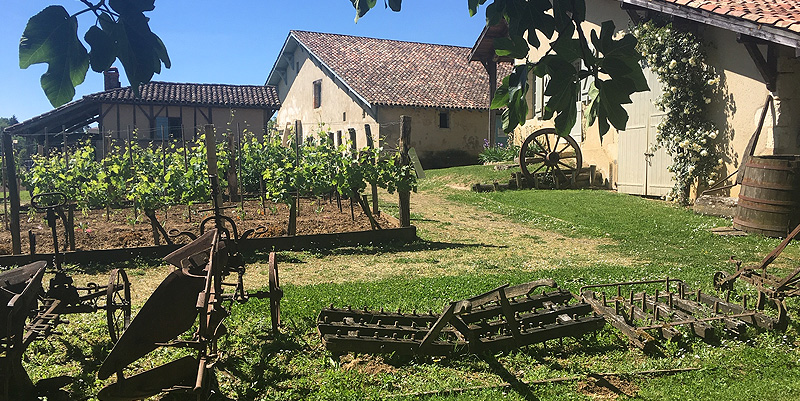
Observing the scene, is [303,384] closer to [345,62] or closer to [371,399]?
[371,399]

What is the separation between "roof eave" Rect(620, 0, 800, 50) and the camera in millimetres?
8453

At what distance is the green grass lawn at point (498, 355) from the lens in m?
3.85

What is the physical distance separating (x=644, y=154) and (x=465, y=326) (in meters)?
10.5

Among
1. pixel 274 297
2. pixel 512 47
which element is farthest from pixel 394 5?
pixel 274 297

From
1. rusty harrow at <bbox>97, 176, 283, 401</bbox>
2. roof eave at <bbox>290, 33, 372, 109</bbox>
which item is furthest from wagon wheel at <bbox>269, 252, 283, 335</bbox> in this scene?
roof eave at <bbox>290, 33, 372, 109</bbox>

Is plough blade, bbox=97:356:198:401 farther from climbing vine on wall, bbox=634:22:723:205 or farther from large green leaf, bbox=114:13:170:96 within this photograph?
climbing vine on wall, bbox=634:22:723:205

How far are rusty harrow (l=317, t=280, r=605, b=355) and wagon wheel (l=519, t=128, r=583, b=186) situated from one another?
11.2 metres

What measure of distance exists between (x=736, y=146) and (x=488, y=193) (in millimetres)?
5833

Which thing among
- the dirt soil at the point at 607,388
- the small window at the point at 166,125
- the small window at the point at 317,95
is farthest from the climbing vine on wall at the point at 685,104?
the small window at the point at 166,125

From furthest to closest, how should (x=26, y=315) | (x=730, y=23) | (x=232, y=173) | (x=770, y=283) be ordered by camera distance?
(x=232, y=173), (x=730, y=23), (x=770, y=283), (x=26, y=315)

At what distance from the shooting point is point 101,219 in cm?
1148

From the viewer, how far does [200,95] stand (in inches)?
1038

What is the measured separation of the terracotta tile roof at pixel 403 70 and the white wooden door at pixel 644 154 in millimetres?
9421

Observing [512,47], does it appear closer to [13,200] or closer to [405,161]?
[405,161]
